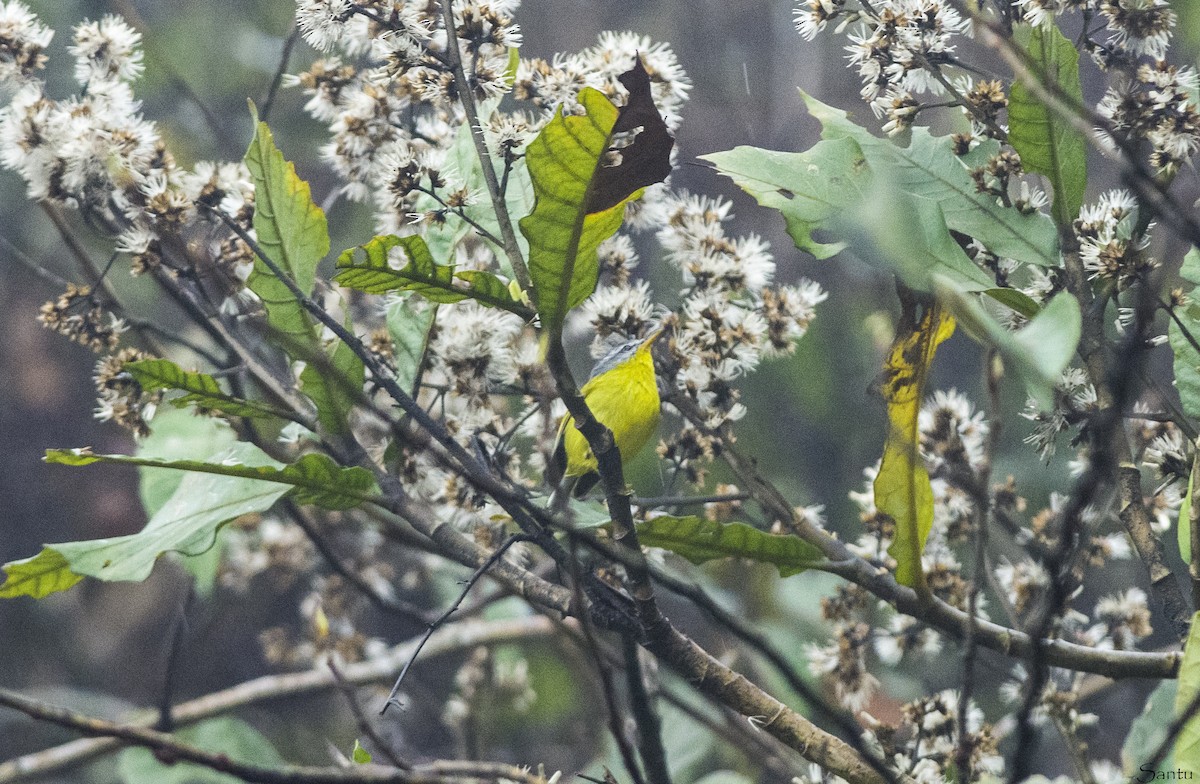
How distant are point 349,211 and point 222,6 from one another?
1.72 feet

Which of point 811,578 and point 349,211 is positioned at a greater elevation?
point 349,211

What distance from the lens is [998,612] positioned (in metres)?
1.56

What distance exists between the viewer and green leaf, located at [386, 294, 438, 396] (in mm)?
723

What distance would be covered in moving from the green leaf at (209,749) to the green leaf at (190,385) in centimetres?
63

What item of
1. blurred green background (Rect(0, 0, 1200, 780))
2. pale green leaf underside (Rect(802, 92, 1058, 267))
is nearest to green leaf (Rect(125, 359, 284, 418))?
pale green leaf underside (Rect(802, 92, 1058, 267))

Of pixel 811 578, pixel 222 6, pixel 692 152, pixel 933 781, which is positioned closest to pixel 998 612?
pixel 811 578

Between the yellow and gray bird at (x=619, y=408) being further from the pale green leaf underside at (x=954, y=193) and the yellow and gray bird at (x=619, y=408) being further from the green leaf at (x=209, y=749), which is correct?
the green leaf at (x=209, y=749)

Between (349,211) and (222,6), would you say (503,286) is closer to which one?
(349,211)

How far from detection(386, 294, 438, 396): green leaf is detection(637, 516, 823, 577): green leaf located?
0.24 metres

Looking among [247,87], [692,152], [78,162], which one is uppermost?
[692,152]

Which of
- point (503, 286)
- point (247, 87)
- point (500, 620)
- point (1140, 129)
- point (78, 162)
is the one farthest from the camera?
point (247, 87)

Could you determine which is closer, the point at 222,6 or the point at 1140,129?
the point at 1140,129

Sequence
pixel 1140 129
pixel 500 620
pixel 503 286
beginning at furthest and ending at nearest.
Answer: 1. pixel 500 620
2. pixel 1140 129
3. pixel 503 286

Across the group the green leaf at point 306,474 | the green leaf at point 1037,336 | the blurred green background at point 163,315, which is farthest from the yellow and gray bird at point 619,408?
the blurred green background at point 163,315
